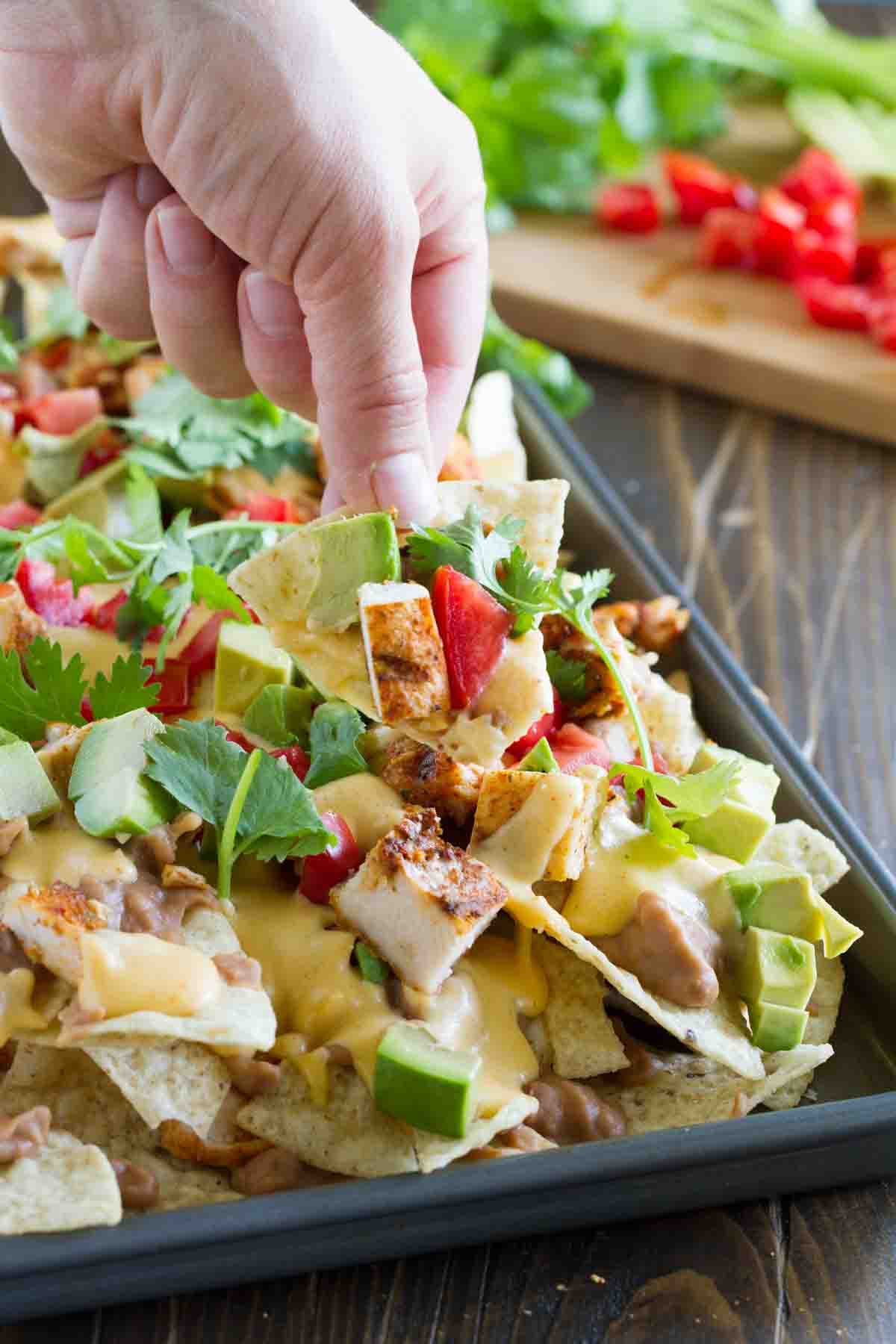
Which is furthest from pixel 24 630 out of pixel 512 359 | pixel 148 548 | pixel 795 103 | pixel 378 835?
pixel 795 103

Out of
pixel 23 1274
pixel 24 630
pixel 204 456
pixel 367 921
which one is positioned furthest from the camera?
pixel 204 456

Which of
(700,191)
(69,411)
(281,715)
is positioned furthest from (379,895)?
(700,191)

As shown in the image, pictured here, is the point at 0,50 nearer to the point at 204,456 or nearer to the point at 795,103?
the point at 204,456

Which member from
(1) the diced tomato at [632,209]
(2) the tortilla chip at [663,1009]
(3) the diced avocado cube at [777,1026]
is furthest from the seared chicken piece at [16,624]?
(1) the diced tomato at [632,209]

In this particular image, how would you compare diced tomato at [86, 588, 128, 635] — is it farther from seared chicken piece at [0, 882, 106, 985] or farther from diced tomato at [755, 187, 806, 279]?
diced tomato at [755, 187, 806, 279]

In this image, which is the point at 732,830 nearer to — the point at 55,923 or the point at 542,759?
the point at 542,759

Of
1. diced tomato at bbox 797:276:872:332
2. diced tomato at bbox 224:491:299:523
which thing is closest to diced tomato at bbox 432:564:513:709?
diced tomato at bbox 224:491:299:523
